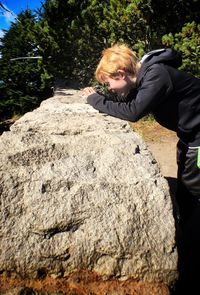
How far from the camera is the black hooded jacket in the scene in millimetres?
2324

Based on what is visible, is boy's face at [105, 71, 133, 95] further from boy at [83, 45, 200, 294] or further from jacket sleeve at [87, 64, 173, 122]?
jacket sleeve at [87, 64, 173, 122]

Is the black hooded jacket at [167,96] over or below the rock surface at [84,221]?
over

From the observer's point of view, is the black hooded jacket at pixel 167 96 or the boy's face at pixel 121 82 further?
the boy's face at pixel 121 82

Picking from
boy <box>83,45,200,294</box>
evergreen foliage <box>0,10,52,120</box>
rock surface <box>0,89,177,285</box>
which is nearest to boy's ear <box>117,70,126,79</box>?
boy <box>83,45,200,294</box>

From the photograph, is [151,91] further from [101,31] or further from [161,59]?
[101,31]

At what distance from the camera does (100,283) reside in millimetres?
1961

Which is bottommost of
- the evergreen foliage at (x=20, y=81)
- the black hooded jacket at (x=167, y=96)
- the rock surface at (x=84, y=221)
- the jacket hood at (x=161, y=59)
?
the evergreen foliage at (x=20, y=81)

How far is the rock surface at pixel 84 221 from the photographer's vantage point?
6.28 ft

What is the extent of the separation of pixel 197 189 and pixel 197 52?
245 inches

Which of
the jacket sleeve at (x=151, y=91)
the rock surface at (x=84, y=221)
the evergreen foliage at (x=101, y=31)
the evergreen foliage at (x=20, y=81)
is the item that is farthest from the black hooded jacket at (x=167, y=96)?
the evergreen foliage at (x=20, y=81)

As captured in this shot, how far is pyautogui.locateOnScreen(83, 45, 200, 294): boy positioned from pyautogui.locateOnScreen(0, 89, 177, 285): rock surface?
20.7 inches

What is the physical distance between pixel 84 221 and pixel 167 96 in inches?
42.7

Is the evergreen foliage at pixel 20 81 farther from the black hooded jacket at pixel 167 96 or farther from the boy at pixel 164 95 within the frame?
the black hooded jacket at pixel 167 96

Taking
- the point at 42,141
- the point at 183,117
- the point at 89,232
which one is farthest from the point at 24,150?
the point at 183,117
